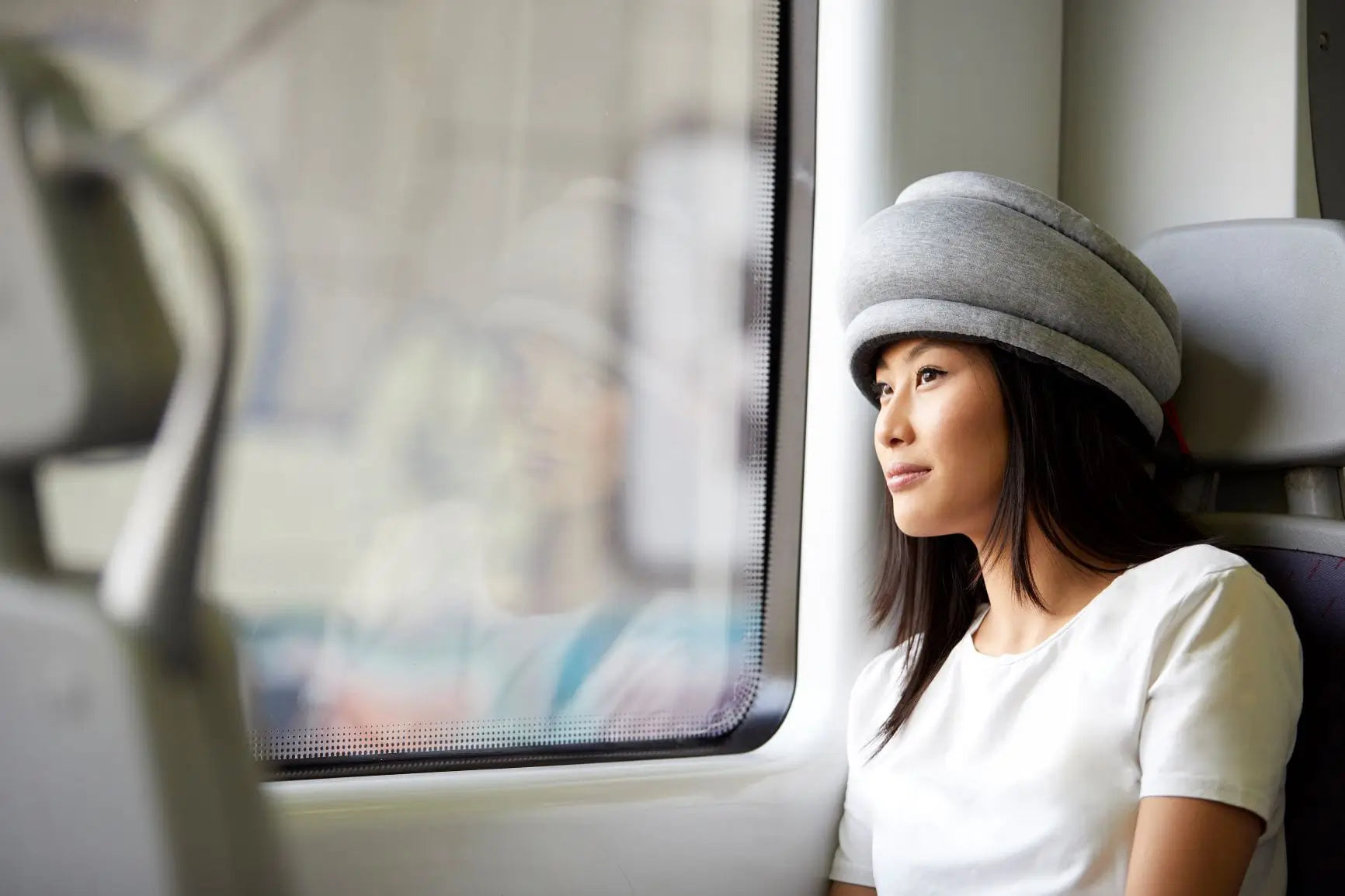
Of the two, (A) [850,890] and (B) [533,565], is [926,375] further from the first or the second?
(A) [850,890]

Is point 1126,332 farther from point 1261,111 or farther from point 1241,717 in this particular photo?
point 1261,111

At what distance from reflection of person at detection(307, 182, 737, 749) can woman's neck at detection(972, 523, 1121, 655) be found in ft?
1.22

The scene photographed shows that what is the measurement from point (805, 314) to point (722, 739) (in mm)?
544

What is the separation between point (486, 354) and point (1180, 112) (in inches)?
40.0

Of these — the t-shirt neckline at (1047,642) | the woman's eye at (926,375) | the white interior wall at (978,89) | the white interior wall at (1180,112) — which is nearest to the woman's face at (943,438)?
the woman's eye at (926,375)

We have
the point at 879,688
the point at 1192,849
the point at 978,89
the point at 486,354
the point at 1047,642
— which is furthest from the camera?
the point at 978,89

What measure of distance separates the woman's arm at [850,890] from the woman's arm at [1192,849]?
0.38 metres

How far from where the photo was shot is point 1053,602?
1121 millimetres

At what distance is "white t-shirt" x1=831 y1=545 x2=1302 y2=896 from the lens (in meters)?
0.93

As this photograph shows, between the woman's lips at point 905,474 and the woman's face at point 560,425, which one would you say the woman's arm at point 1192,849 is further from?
the woman's face at point 560,425

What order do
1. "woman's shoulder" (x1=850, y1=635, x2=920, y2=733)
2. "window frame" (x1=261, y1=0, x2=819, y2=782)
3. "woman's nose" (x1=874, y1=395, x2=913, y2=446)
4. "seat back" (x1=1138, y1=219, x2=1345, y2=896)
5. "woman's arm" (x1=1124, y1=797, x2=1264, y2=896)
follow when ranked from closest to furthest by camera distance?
"woman's arm" (x1=1124, y1=797, x2=1264, y2=896) < "seat back" (x1=1138, y1=219, x2=1345, y2=896) < "woman's nose" (x1=874, y1=395, x2=913, y2=446) < "woman's shoulder" (x1=850, y1=635, x2=920, y2=733) < "window frame" (x1=261, y1=0, x2=819, y2=782)

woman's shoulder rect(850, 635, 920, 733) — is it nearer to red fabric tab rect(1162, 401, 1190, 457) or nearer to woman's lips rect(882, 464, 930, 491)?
woman's lips rect(882, 464, 930, 491)

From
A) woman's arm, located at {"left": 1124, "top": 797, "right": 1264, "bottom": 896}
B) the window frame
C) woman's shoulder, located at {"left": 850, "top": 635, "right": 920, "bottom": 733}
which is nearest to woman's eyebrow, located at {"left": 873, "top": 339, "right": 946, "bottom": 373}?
the window frame

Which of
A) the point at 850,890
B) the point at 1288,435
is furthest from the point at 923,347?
the point at 850,890
